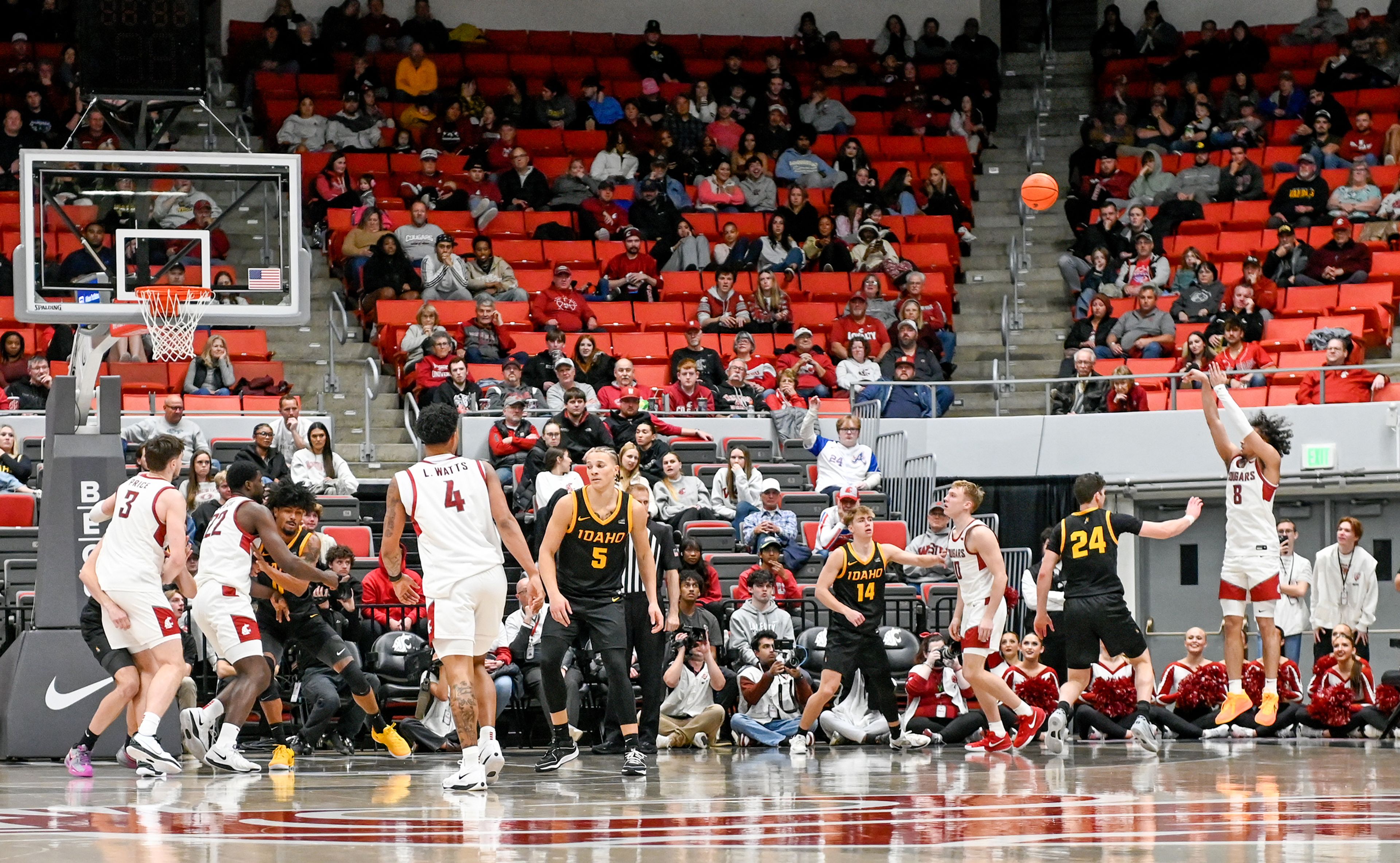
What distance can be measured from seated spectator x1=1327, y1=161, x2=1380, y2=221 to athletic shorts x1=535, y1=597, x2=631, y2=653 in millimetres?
14366

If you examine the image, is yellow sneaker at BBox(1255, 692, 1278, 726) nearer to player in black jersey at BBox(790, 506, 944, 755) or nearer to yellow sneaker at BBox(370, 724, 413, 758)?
player in black jersey at BBox(790, 506, 944, 755)

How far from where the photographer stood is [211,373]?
1808 cm

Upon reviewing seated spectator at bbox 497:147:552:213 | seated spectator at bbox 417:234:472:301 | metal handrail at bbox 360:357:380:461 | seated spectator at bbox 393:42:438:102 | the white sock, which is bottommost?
the white sock

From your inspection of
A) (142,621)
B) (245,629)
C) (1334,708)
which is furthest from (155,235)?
(1334,708)

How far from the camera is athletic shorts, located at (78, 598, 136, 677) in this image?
10297 millimetres

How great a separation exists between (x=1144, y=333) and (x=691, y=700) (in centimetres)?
908

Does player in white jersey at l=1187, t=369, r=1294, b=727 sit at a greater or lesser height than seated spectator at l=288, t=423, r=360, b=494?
lesser

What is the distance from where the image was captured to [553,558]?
9883mm

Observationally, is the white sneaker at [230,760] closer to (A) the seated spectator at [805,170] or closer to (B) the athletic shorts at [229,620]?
(B) the athletic shorts at [229,620]

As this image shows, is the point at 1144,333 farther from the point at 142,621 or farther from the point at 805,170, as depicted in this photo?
the point at 142,621

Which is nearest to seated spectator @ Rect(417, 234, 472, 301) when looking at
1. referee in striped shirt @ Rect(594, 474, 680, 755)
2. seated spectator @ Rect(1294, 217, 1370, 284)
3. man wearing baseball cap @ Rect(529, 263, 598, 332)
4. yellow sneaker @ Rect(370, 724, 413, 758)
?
man wearing baseball cap @ Rect(529, 263, 598, 332)

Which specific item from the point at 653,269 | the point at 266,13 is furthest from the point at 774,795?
the point at 266,13

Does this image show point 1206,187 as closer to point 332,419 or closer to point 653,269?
point 653,269

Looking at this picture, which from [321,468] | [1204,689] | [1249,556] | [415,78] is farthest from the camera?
[415,78]
